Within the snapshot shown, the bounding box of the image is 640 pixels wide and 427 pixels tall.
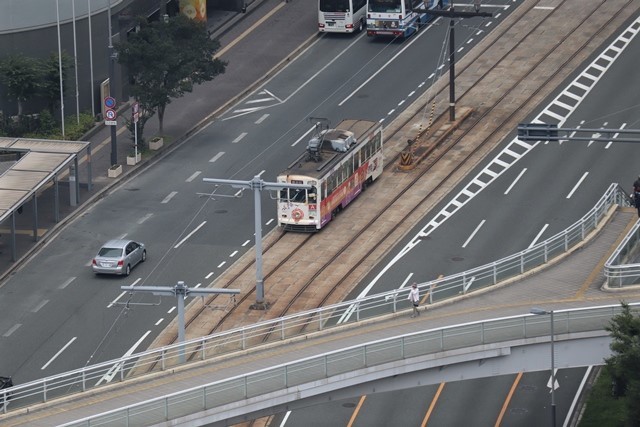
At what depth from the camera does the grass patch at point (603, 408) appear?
7738 centimetres

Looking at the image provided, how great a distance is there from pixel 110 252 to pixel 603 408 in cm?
2579

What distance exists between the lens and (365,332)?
7306cm

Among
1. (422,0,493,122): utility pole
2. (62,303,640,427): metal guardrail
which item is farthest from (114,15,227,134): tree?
(62,303,640,427): metal guardrail

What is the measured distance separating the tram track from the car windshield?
5.12 m

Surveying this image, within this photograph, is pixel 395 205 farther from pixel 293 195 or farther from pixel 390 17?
pixel 390 17

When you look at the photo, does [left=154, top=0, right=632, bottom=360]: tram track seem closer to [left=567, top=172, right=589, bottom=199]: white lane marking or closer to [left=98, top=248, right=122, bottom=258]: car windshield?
[left=98, top=248, right=122, bottom=258]: car windshield

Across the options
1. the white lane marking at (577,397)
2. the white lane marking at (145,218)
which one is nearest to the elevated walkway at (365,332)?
the white lane marking at (577,397)

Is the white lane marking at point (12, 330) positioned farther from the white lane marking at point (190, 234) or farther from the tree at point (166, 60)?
the tree at point (166, 60)

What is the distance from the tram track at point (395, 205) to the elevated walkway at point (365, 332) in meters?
12.3

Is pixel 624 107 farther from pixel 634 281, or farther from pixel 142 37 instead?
pixel 634 281

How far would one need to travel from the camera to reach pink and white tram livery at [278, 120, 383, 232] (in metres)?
94.8

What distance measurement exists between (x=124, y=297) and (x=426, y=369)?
22.1 metres

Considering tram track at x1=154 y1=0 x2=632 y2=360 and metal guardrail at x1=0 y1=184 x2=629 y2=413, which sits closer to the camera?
metal guardrail at x1=0 y1=184 x2=629 y2=413

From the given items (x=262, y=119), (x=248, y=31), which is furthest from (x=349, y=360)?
(x=248, y=31)
